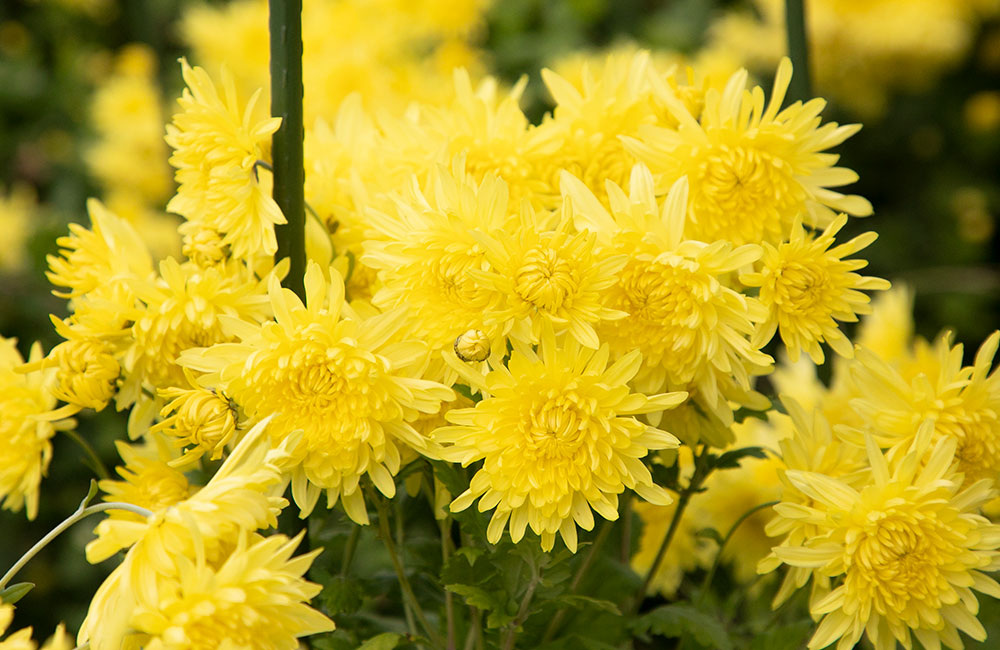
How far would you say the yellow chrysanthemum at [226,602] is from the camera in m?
0.54

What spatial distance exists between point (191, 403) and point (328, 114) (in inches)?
43.1

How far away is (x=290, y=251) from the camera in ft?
2.40

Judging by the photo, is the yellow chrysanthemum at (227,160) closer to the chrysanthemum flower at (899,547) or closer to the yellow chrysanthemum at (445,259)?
the yellow chrysanthemum at (445,259)

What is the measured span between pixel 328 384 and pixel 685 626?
1.12 ft

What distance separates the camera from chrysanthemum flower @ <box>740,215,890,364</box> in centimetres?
66

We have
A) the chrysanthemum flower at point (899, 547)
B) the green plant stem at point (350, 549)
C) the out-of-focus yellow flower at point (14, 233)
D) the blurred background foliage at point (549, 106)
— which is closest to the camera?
the chrysanthemum flower at point (899, 547)

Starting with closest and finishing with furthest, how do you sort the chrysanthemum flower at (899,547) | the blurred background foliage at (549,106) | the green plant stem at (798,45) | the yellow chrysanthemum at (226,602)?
the yellow chrysanthemum at (226,602) < the chrysanthemum flower at (899,547) < the green plant stem at (798,45) < the blurred background foliage at (549,106)

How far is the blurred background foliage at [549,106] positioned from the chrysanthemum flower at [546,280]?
150 cm

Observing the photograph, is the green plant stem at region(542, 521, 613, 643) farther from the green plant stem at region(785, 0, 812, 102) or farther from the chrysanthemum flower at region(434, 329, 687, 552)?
the green plant stem at region(785, 0, 812, 102)

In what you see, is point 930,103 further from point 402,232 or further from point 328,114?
point 402,232

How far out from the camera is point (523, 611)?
0.69 metres

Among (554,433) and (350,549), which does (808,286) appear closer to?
(554,433)

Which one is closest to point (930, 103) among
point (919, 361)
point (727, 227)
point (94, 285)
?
point (919, 361)

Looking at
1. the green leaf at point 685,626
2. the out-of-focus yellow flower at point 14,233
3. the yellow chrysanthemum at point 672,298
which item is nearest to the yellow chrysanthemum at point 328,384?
the yellow chrysanthemum at point 672,298
